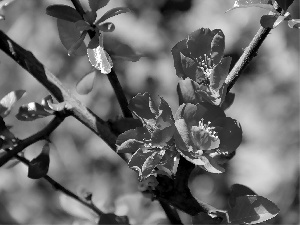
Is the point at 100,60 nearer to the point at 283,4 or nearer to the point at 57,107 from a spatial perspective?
the point at 57,107

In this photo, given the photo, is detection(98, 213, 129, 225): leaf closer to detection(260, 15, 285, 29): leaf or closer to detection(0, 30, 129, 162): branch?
detection(0, 30, 129, 162): branch

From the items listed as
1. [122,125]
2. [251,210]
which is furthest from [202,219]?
[122,125]

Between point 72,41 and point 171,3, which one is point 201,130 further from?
point 171,3

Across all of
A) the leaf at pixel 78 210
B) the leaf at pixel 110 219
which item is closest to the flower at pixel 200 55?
the leaf at pixel 110 219

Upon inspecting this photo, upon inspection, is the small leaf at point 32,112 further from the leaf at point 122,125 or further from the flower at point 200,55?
the flower at point 200,55

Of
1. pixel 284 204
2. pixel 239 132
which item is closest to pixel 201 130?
pixel 239 132

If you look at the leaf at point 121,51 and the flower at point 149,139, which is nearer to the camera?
the flower at point 149,139
